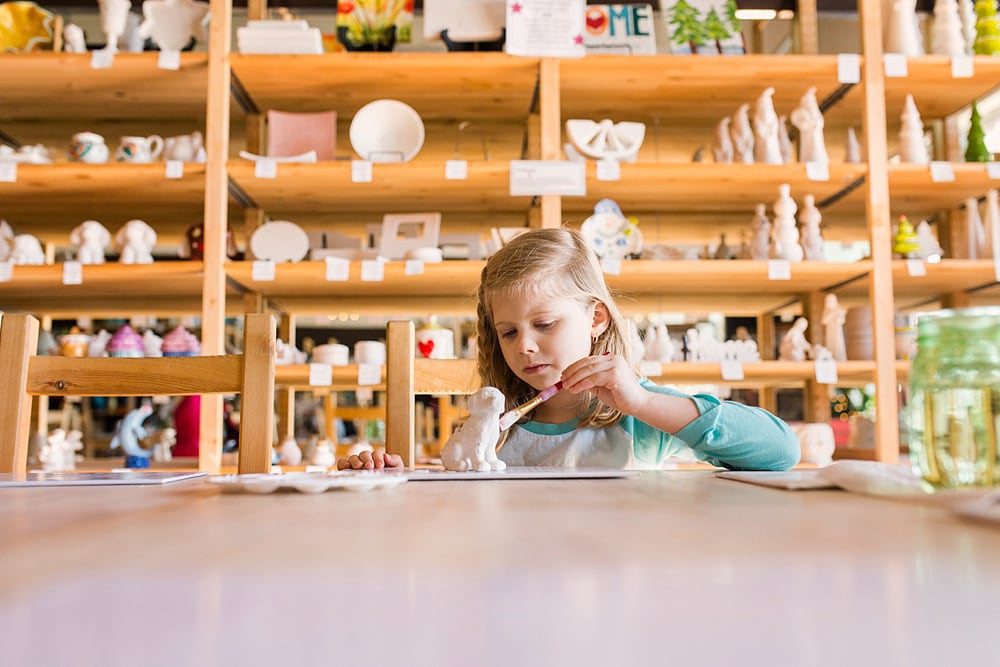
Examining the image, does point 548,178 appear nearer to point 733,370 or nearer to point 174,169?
point 733,370

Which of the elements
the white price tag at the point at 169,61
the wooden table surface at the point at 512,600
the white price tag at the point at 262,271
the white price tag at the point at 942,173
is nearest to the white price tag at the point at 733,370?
the white price tag at the point at 942,173

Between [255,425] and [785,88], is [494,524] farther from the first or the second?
[785,88]

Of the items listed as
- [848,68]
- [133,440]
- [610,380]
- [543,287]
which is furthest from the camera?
[133,440]

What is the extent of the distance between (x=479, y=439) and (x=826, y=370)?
6.56 feet

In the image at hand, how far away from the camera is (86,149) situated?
2680 millimetres

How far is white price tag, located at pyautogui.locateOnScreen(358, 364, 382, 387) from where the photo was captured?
2537 millimetres

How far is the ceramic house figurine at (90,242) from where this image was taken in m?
2.67

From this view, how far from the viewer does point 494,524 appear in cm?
35

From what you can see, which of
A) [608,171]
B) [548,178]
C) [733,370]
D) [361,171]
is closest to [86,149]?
[361,171]

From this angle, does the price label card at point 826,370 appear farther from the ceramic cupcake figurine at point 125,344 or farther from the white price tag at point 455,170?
the ceramic cupcake figurine at point 125,344

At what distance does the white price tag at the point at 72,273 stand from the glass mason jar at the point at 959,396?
8.56 feet

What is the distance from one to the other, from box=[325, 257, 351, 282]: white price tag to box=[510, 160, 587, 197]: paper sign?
561 mm

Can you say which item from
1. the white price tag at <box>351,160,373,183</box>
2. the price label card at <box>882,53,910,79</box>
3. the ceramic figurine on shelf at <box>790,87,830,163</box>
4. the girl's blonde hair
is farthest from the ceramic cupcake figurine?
the price label card at <box>882,53,910,79</box>

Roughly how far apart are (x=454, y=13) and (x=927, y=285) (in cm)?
187
